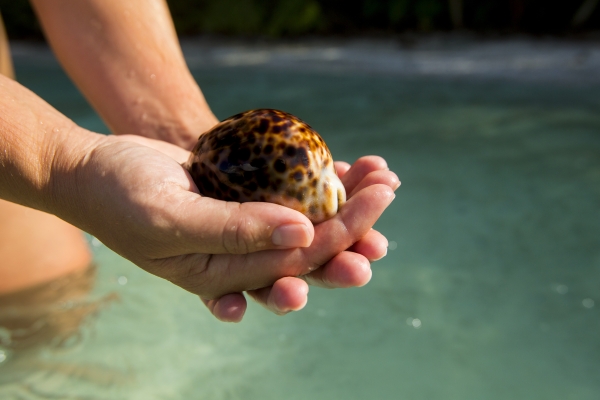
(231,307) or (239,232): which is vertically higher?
(239,232)

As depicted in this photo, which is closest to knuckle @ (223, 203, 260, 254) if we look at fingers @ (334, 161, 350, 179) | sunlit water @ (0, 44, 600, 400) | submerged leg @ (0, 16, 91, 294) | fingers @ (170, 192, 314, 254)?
fingers @ (170, 192, 314, 254)

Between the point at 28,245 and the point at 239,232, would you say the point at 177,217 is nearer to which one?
the point at 239,232

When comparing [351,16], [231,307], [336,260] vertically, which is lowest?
[351,16]

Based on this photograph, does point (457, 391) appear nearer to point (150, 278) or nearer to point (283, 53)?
point (150, 278)

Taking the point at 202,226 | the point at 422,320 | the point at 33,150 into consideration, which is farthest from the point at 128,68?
Result: the point at 422,320

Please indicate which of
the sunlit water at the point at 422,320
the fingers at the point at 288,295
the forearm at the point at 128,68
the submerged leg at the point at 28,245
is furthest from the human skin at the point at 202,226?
the submerged leg at the point at 28,245

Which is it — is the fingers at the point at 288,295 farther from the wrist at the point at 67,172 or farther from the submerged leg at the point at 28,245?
the submerged leg at the point at 28,245
